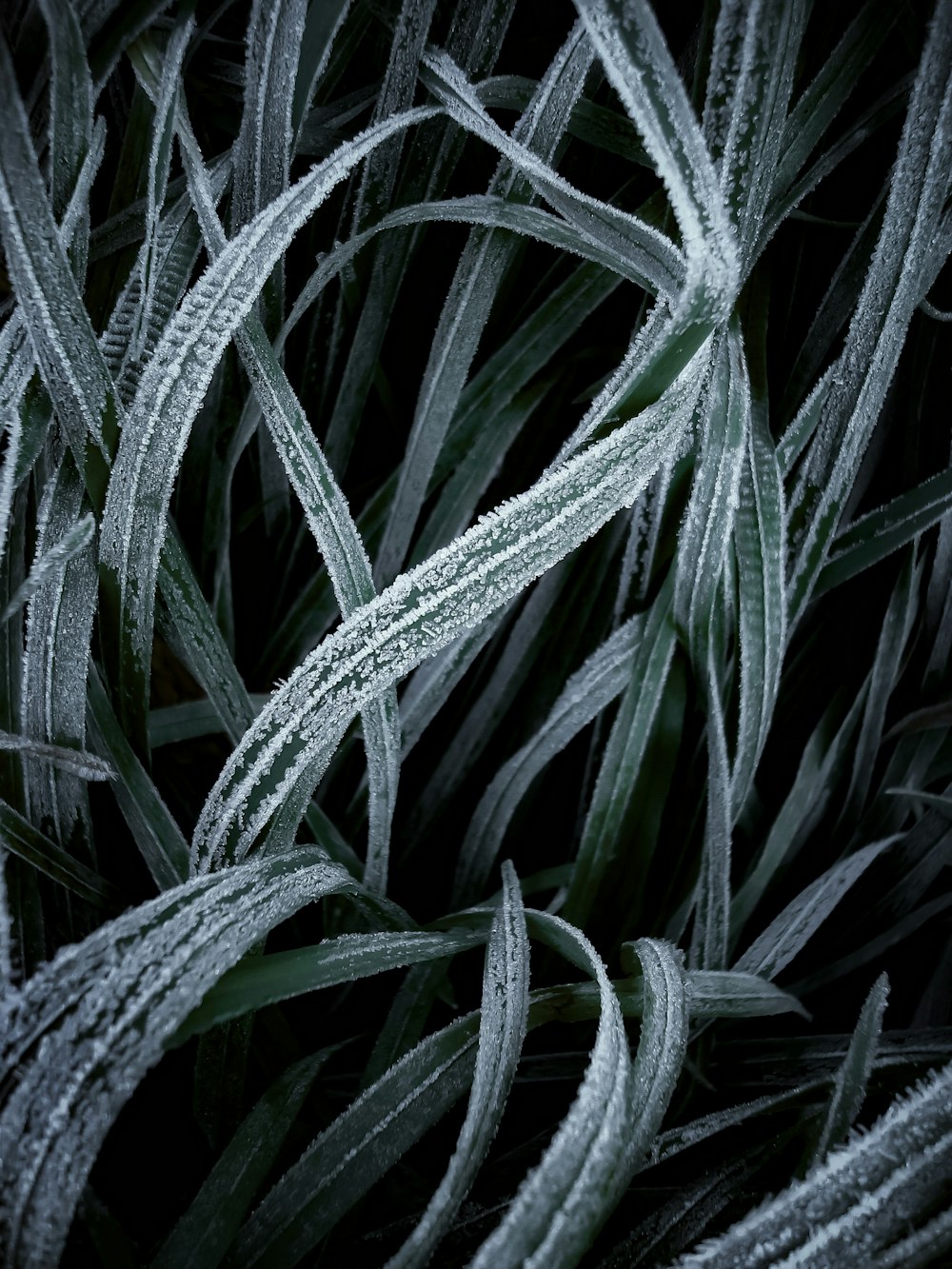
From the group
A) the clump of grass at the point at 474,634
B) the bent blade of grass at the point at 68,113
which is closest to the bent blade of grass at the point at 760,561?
the clump of grass at the point at 474,634

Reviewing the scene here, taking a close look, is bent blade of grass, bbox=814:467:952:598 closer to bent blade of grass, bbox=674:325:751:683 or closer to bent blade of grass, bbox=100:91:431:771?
bent blade of grass, bbox=674:325:751:683

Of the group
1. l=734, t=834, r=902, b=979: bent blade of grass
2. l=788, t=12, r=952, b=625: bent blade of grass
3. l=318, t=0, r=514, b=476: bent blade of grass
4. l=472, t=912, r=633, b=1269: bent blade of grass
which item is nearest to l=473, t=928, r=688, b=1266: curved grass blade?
l=472, t=912, r=633, b=1269: bent blade of grass

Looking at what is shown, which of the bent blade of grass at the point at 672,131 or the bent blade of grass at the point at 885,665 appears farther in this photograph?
the bent blade of grass at the point at 885,665

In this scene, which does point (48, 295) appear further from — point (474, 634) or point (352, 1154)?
point (352, 1154)

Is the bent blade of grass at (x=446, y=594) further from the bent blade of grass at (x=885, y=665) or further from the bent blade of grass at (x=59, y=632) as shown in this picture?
the bent blade of grass at (x=885, y=665)

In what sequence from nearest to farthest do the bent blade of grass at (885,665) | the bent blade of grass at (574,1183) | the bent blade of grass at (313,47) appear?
the bent blade of grass at (574,1183) < the bent blade of grass at (313,47) < the bent blade of grass at (885,665)

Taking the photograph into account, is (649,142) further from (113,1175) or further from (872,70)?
(113,1175)

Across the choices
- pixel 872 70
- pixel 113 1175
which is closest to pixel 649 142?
pixel 872 70

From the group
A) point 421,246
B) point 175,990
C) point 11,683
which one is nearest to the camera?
point 175,990
